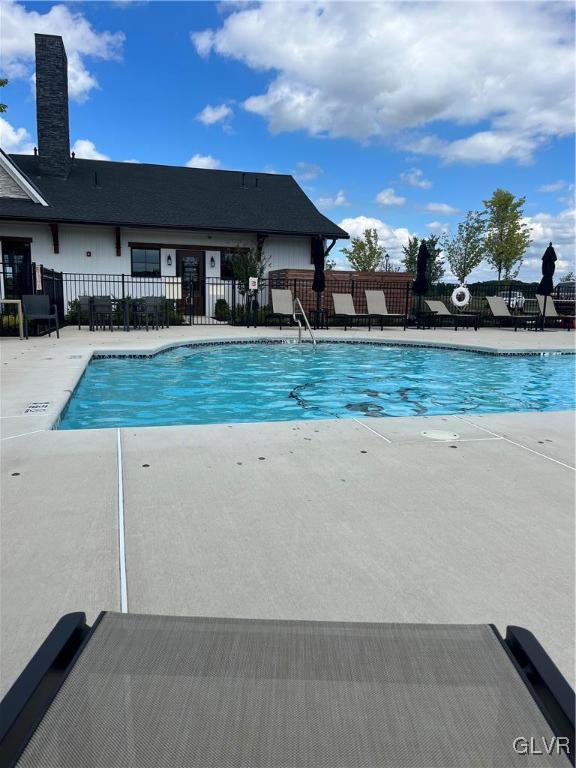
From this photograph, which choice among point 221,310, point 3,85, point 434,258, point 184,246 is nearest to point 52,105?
point 3,85

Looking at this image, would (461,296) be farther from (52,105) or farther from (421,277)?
(52,105)

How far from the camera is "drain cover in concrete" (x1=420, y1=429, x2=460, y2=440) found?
404 centimetres

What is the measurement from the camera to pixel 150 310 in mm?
13648

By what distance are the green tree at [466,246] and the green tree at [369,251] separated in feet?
15.7

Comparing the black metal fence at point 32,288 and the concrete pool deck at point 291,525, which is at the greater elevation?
the black metal fence at point 32,288

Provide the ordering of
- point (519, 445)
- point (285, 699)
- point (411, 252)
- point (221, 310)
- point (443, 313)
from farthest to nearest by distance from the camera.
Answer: point (411, 252), point (221, 310), point (443, 313), point (519, 445), point (285, 699)

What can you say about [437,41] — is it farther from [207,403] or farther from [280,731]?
[280,731]

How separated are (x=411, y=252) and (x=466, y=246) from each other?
12.4 feet

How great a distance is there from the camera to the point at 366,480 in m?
3.10

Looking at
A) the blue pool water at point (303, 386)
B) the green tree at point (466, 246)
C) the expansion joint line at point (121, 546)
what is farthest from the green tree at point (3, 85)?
the green tree at point (466, 246)

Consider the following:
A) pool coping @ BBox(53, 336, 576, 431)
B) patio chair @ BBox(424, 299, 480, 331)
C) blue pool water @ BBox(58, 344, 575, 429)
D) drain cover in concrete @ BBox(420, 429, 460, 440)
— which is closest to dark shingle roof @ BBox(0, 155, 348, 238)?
patio chair @ BBox(424, 299, 480, 331)

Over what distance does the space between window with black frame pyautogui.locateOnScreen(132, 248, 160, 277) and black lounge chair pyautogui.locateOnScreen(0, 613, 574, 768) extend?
1892 centimetres

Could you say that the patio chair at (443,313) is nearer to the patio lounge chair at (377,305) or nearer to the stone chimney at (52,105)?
the patio lounge chair at (377,305)

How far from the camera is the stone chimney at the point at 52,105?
742 inches
